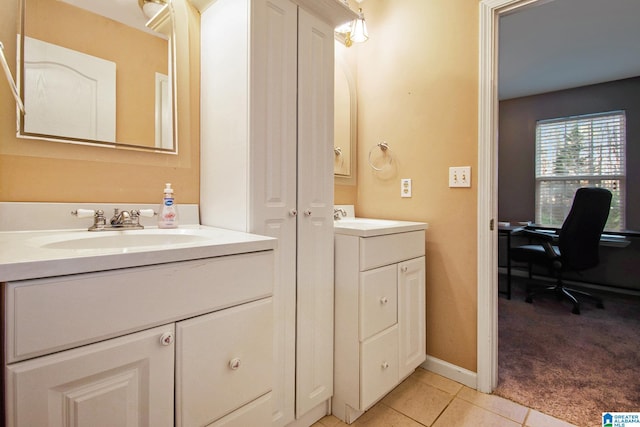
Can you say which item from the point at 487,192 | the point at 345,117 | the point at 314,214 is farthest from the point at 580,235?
the point at 314,214

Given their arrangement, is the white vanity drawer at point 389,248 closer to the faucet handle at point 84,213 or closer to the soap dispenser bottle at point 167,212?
the soap dispenser bottle at point 167,212

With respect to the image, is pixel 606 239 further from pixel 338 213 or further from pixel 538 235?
pixel 338 213

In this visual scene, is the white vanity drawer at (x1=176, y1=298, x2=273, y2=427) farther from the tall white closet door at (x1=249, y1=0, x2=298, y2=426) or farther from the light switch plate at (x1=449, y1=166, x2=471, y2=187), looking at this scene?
the light switch plate at (x1=449, y1=166, x2=471, y2=187)

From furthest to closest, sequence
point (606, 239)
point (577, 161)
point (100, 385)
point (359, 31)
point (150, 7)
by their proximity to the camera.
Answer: point (577, 161) → point (606, 239) → point (359, 31) → point (150, 7) → point (100, 385)

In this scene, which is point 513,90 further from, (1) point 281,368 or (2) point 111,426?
(2) point 111,426

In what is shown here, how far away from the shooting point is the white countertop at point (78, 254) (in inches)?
21.2

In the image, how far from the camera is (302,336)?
122 centimetres

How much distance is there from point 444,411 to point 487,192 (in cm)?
107

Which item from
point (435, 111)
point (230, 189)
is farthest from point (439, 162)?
point (230, 189)

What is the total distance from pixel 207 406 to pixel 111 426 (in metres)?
0.21

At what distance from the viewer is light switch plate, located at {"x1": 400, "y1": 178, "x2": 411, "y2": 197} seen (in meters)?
1.83

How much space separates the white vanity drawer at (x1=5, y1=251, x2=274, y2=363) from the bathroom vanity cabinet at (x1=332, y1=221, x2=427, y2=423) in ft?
1.89

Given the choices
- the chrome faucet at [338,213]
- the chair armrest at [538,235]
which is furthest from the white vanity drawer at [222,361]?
the chair armrest at [538,235]

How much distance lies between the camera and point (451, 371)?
1.65 meters
